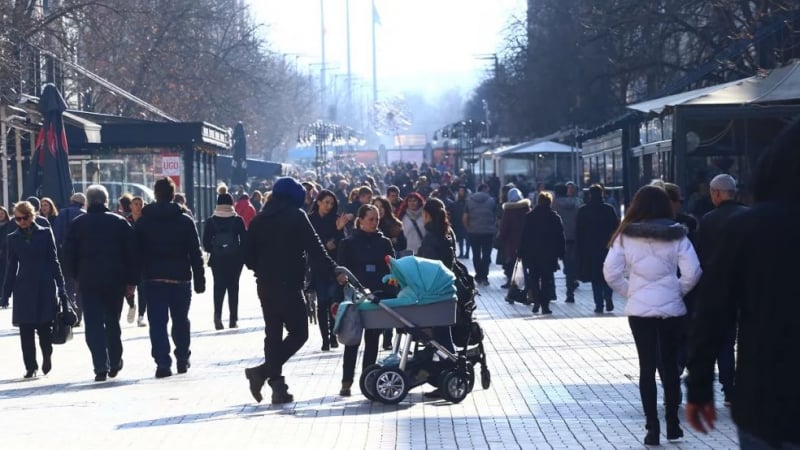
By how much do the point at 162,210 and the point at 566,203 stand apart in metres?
12.0

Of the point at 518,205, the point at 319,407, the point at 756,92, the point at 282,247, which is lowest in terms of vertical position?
the point at 319,407

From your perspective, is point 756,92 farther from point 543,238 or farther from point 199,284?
point 199,284

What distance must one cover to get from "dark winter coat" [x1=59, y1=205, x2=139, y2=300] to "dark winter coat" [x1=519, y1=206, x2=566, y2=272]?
8.44 metres

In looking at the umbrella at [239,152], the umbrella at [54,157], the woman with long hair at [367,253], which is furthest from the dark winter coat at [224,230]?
the umbrella at [239,152]

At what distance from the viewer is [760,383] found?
198 inches

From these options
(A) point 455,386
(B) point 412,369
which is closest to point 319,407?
(B) point 412,369

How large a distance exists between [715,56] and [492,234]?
736 cm

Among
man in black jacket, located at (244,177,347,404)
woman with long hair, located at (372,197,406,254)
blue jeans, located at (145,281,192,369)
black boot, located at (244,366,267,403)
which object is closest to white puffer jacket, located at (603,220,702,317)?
man in black jacket, located at (244,177,347,404)

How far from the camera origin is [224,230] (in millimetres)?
19281

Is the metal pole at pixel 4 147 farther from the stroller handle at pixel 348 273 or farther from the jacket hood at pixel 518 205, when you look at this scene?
the stroller handle at pixel 348 273

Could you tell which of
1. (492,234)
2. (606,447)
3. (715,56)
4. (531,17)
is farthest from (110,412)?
(531,17)

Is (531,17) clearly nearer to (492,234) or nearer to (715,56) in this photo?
(715,56)

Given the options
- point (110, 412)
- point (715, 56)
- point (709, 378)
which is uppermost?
point (715, 56)

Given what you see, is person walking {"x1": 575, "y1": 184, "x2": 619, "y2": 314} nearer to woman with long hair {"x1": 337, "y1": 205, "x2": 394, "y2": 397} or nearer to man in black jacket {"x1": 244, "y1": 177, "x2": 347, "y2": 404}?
woman with long hair {"x1": 337, "y1": 205, "x2": 394, "y2": 397}
